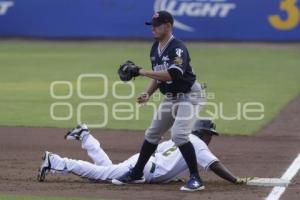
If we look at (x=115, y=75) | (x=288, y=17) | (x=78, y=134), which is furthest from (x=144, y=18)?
(x=78, y=134)

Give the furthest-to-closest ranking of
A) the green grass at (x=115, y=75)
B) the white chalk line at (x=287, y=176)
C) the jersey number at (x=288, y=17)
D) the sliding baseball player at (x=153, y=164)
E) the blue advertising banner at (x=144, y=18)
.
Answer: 1. the blue advertising banner at (x=144, y=18)
2. the jersey number at (x=288, y=17)
3. the green grass at (x=115, y=75)
4. the sliding baseball player at (x=153, y=164)
5. the white chalk line at (x=287, y=176)

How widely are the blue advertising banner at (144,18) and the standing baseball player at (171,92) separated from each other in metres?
20.7

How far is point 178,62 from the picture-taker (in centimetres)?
851

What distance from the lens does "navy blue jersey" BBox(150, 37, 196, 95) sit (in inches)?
335

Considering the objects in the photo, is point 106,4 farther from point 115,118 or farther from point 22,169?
point 22,169

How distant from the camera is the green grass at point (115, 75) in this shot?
48.7 feet

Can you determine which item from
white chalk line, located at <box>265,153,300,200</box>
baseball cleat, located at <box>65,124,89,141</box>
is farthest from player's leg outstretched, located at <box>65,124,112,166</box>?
white chalk line, located at <box>265,153,300,200</box>

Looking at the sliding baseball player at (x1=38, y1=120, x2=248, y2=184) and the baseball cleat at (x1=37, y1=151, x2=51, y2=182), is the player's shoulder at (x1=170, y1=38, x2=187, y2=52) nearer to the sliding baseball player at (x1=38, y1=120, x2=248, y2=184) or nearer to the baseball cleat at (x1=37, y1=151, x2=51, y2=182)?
the sliding baseball player at (x1=38, y1=120, x2=248, y2=184)

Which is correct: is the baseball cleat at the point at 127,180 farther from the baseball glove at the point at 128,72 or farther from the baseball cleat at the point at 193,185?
the baseball glove at the point at 128,72

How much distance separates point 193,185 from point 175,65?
126 cm

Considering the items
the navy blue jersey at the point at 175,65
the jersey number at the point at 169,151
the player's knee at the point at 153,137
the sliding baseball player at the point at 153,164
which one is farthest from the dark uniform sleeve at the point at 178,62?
the jersey number at the point at 169,151

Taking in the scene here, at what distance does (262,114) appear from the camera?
49.8ft

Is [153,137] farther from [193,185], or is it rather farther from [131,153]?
[131,153]

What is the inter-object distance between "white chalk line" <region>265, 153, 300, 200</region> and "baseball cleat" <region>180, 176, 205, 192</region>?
0.74m
